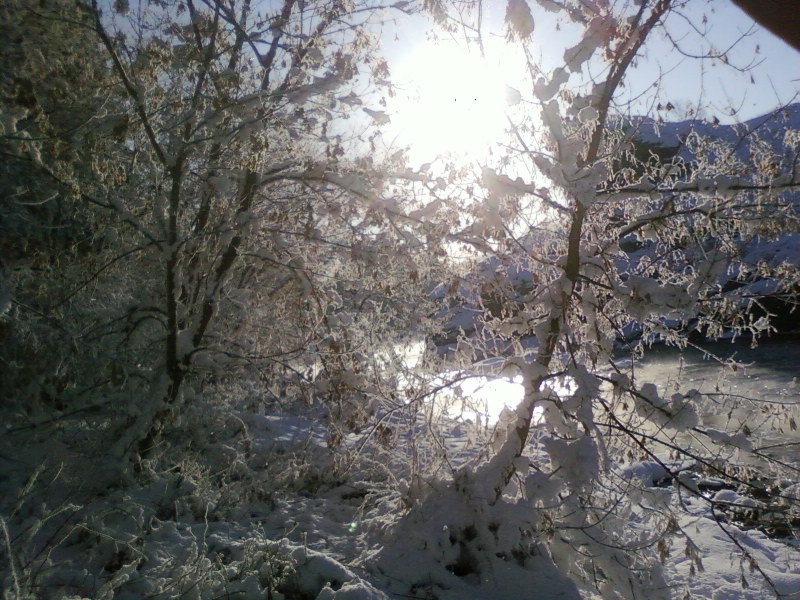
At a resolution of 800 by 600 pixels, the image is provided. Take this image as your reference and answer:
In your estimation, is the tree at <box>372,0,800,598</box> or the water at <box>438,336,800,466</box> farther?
the water at <box>438,336,800,466</box>

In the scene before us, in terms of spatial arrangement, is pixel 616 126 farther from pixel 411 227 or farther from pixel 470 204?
pixel 411 227

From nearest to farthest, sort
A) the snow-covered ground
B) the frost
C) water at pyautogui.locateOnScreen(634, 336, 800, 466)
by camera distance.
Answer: the snow-covered ground < the frost < water at pyautogui.locateOnScreen(634, 336, 800, 466)

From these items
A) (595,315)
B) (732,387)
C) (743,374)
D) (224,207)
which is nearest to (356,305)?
(224,207)

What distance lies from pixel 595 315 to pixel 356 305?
3.05 metres

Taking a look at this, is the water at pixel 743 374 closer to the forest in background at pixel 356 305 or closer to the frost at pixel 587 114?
the forest in background at pixel 356 305

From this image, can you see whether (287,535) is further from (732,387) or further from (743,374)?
(743,374)

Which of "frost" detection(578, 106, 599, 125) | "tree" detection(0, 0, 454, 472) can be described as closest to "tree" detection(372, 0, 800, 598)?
"frost" detection(578, 106, 599, 125)

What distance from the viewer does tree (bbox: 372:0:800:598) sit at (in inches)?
129

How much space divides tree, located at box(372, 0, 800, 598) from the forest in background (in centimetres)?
2

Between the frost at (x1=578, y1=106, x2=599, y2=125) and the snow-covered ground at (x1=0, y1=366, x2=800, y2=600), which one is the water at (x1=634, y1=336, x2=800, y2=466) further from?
the frost at (x1=578, y1=106, x2=599, y2=125)

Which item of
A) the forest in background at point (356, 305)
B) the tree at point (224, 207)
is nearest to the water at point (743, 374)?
the forest in background at point (356, 305)

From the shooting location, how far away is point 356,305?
617cm

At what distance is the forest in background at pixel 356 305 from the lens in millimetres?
3311

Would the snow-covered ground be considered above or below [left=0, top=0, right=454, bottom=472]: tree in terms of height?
below
